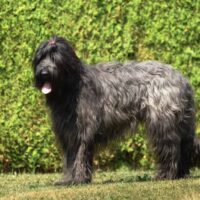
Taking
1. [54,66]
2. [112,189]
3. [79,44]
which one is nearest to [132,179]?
[112,189]

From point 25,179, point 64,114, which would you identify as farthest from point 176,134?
point 25,179

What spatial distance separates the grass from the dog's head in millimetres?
1406

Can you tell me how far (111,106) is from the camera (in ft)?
42.1

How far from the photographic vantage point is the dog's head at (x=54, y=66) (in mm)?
12422

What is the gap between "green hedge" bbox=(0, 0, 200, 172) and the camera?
15.2m

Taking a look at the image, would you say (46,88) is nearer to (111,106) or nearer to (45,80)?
(45,80)

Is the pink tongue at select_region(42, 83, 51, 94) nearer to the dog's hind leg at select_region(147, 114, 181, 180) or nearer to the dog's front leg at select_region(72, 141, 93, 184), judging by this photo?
the dog's front leg at select_region(72, 141, 93, 184)

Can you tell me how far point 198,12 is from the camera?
1513 centimetres

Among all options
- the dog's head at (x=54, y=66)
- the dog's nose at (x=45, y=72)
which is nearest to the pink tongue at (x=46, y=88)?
the dog's head at (x=54, y=66)

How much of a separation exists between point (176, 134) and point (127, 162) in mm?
2897

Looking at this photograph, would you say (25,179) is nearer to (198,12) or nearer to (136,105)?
(136,105)

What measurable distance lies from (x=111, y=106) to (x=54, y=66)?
104 cm

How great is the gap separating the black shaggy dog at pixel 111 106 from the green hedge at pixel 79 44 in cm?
205

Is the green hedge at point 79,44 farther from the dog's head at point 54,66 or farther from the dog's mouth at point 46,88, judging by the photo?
the dog's mouth at point 46,88
